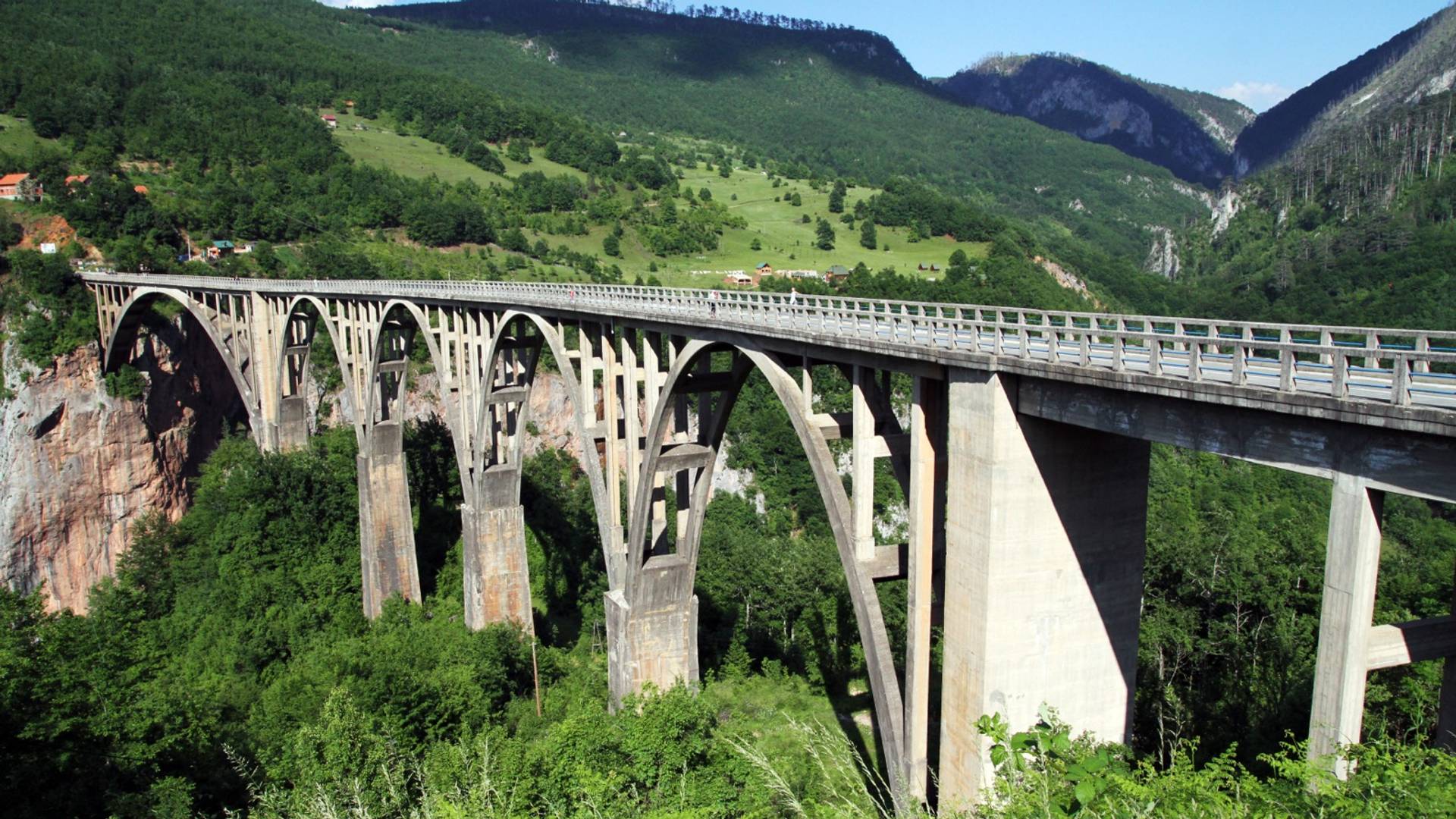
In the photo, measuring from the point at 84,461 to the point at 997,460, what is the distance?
60192mm

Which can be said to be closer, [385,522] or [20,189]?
[385,522]

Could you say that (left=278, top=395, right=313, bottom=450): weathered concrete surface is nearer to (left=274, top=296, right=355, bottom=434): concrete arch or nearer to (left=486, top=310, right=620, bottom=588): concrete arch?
(left=274, top=296, right=355, bottom=434): concrete arch

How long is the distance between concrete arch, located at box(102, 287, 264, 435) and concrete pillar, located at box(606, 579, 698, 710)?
30350mm

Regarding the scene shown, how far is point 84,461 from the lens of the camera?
55.7 meters

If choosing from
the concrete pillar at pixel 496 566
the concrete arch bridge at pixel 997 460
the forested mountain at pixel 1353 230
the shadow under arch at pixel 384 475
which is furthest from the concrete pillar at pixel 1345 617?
the forested mountain at pixel 1353 230

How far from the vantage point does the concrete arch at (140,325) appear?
4922cm

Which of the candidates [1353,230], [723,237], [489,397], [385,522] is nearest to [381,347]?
[385,522]

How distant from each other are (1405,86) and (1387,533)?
164 metres

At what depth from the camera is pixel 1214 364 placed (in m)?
11.2

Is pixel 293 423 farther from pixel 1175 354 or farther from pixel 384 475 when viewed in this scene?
pixel 1175 354

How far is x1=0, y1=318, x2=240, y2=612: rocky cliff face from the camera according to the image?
2076 inches

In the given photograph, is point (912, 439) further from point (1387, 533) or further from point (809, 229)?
point (809, 229)

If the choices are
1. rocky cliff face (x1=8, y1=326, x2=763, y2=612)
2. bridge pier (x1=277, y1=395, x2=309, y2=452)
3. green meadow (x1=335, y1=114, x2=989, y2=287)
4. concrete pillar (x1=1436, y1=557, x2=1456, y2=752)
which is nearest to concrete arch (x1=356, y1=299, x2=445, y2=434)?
bridge pier (x1=277, y1=395, x2=309, y2=452)

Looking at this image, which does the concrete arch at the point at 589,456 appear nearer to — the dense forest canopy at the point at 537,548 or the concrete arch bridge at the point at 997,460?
the concrete arch bridge at the point at 997,460
